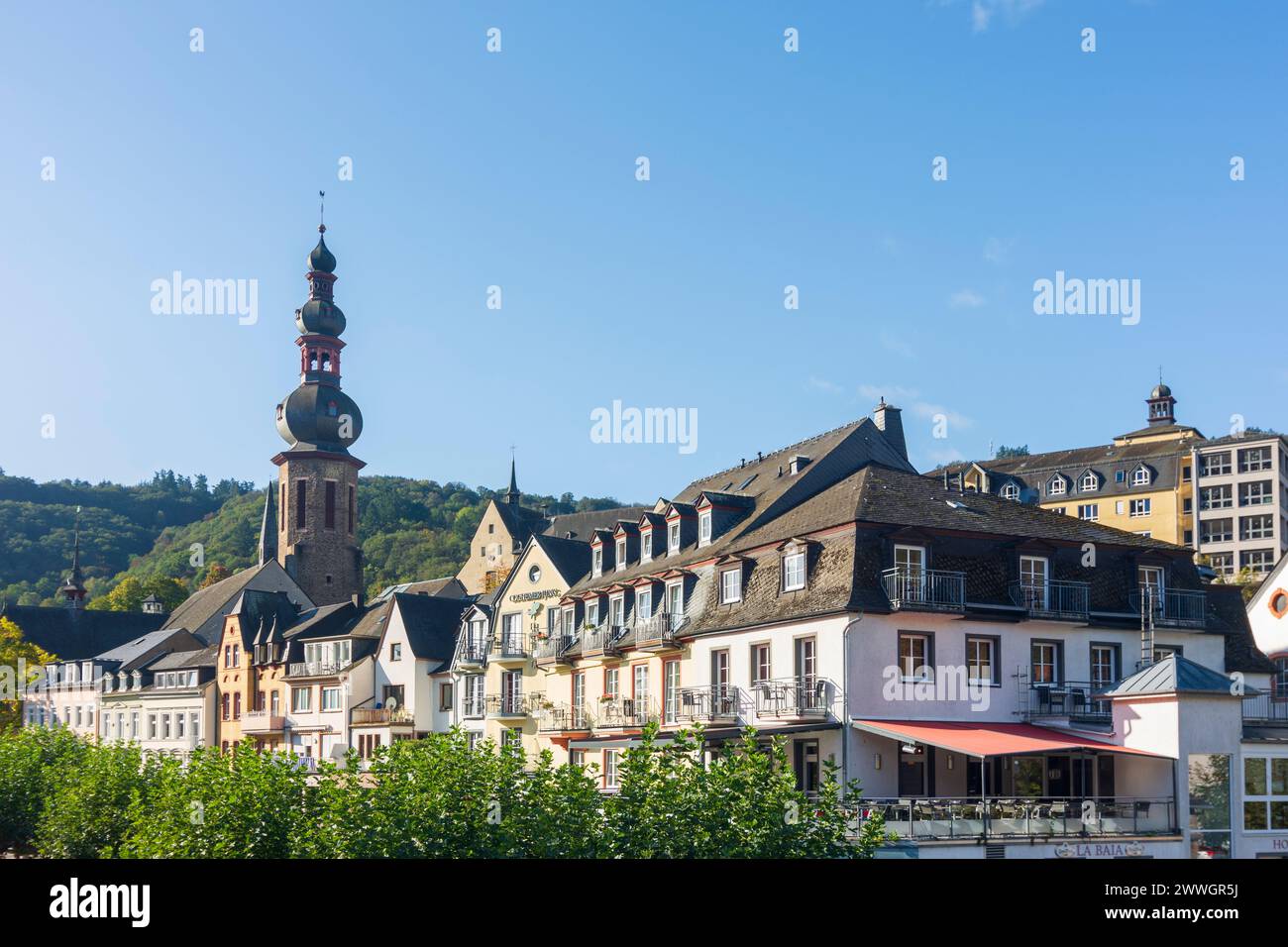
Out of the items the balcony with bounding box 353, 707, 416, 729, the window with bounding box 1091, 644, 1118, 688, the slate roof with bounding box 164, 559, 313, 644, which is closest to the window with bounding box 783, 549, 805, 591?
the window with bounding box 1091, 644, 1118, 688

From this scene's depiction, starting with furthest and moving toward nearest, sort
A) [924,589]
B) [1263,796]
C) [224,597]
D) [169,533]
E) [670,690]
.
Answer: [169,533]
[224,597]
[670,690]
[924,589]
[1263,796]

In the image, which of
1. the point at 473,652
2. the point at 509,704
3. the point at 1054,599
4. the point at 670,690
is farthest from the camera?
the point at 473,652

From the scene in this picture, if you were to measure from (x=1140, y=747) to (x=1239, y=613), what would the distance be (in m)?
12.4

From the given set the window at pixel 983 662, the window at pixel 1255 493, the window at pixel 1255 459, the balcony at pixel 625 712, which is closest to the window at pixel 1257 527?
the window at pixel 1255 493

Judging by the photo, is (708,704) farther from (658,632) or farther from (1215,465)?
(1215,465)

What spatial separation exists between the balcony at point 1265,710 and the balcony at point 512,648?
2673 centimetres

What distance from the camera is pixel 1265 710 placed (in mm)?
43500

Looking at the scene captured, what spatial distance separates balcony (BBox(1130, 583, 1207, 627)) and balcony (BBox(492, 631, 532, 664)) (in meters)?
25.6

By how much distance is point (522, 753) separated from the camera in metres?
25.6

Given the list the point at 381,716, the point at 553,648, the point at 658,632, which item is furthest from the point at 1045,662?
the point at 381,716

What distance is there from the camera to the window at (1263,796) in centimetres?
3325

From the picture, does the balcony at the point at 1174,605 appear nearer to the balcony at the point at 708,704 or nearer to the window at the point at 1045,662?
the window at the point at 1045,662

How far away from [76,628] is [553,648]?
70.4m
